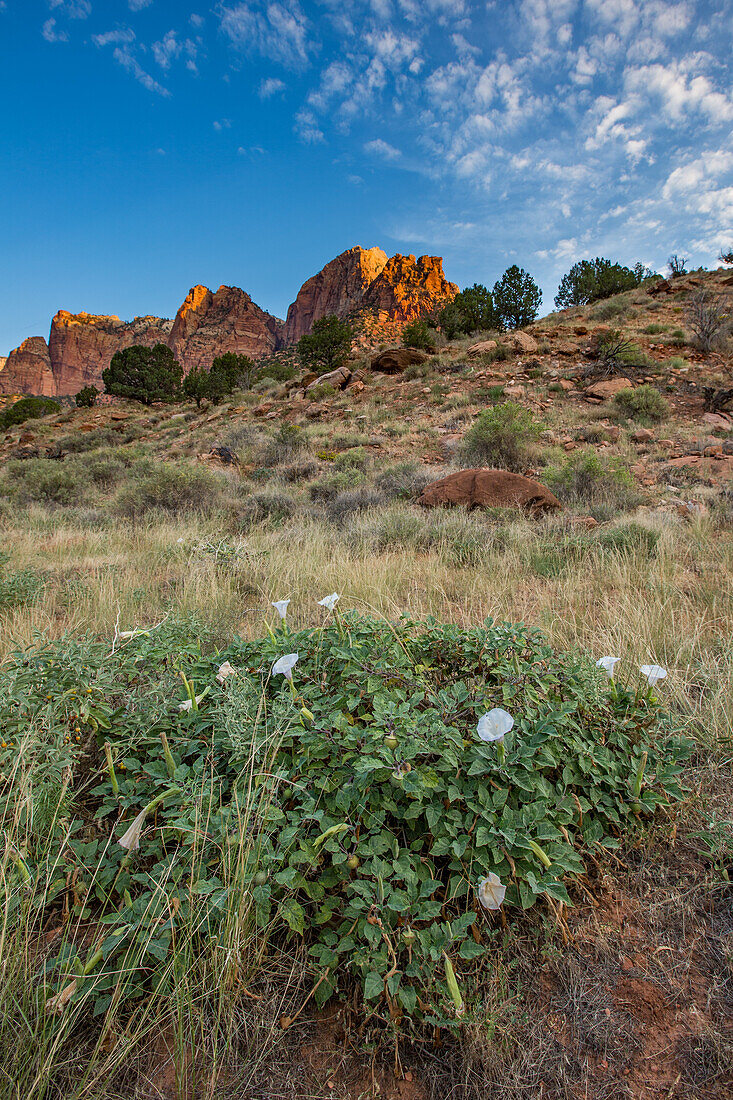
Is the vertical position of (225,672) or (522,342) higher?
(522,342)

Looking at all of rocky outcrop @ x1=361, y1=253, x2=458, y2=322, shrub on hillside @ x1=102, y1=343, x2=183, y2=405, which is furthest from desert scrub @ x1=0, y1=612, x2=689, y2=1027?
rocky outcrop @ x1=361, y1=253, x2=458, y2=322

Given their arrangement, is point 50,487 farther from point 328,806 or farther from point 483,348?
point 483,348

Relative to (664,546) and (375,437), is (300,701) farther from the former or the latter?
(375,437)

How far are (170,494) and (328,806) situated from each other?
26.1 feet

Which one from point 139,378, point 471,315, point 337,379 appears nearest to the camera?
point 337,379

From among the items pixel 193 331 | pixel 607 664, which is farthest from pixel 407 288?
pixel 607 664

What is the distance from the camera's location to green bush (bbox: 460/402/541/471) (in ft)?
29.4

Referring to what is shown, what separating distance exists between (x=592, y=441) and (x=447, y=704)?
10.2 meters

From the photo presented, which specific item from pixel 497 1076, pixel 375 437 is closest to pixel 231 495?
pixel 375 437

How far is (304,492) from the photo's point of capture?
840cm

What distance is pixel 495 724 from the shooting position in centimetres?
125

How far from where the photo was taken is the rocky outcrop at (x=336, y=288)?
298ft

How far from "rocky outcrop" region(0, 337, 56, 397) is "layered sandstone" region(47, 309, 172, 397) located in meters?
1.59

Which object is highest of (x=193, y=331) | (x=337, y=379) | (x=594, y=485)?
(x=193, y=331)
